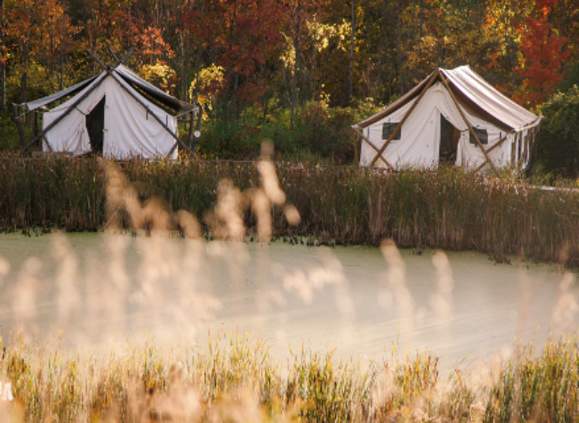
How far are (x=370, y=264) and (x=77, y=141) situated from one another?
32.1 ft

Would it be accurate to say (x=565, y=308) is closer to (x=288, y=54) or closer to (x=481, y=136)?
(x=481, y=136)

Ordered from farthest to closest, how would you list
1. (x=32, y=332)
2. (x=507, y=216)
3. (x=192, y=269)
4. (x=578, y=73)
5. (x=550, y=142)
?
1. (x=578, y=73)
2. (x=550, y=142)
3. (x=507, y=216)
4. (x=192, y=269)
5. (x=32, y=332)

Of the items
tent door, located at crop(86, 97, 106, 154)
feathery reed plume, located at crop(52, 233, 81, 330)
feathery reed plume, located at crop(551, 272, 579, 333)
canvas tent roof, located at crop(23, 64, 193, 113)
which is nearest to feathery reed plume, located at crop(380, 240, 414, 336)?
feathery reed plume, located at crop(551, 272, 579, 333)

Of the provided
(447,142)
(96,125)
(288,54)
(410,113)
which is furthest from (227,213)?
(288,54)

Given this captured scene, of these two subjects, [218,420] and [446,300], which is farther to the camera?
[446,300]

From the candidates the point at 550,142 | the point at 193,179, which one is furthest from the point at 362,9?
the point at 193,179

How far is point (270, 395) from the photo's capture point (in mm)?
3789

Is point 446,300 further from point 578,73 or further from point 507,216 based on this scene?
point 578,73

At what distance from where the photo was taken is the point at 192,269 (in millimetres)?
7379

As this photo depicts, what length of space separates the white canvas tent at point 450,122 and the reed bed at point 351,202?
19.9 feet

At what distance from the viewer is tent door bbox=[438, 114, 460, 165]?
17.1 meters

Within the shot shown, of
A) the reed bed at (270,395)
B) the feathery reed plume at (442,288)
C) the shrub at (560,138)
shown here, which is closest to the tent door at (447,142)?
the shrub at (560,138)

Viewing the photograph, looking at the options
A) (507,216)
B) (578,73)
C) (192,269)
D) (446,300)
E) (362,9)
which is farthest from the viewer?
(362,9)

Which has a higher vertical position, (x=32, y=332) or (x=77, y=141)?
(x=77, y=141)
